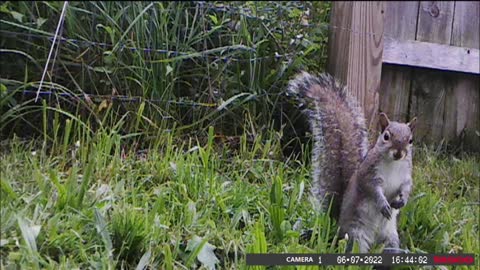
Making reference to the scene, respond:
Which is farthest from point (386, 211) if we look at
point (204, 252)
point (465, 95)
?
point (465, 95)

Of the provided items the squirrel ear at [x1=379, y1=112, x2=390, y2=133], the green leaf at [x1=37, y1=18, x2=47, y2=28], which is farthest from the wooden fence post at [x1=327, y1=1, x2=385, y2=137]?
the green leaf at [x1=37, y1=18, x2=47, y2=28]

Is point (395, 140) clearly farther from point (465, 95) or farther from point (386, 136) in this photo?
point (465, 95)

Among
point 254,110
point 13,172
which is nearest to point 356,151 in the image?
point 254,110

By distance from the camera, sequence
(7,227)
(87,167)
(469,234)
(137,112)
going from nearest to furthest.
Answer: (7,227), (87,167), (137,112), (469,234)

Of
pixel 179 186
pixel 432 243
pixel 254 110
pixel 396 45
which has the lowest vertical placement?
pixel 432 243

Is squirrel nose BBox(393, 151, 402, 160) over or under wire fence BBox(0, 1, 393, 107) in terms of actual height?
under

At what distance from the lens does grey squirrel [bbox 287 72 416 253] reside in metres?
0.86

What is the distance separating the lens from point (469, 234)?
1015mm

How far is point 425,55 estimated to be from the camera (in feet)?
3.60

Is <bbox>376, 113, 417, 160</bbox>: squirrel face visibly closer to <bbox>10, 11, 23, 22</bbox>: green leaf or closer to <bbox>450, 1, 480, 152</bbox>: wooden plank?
<bbox>450, 1, 480, 152</bbox>: wooden plank

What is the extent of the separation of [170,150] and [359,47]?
43 cm

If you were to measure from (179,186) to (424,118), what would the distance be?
1.69ft

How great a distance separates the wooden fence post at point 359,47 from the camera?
1.05 m

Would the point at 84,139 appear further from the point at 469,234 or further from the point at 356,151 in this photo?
the point at 469,234
